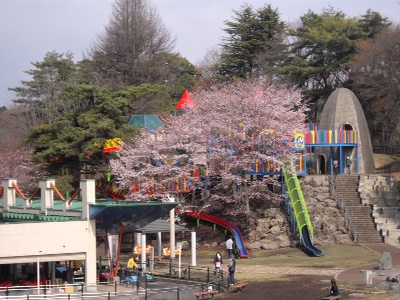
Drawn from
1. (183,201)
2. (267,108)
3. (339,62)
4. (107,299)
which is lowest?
(107,299)

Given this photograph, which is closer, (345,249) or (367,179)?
(345,249)

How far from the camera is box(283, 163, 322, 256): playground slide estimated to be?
152 feet

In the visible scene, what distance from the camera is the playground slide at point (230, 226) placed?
46.6m

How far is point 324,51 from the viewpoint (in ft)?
259

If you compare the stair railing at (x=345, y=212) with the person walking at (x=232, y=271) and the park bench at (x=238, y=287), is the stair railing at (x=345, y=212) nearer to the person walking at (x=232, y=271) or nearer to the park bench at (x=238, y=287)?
the person walking at (x=232, y=271)

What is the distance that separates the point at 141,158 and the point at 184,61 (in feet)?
142

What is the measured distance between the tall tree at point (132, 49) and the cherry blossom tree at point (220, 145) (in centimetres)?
3525

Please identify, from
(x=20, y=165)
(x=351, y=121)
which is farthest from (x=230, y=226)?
(x=20, y=165)

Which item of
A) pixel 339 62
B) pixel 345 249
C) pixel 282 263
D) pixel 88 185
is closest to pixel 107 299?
pixel 88 185

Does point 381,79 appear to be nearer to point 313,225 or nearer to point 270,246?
point 313,225

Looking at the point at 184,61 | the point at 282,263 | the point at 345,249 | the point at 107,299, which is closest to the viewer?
the point at 107,299

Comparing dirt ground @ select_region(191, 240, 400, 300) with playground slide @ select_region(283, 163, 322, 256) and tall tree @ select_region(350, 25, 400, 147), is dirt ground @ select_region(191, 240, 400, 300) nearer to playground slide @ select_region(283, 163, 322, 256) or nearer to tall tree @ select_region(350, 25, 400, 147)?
playground slide @ select_region(283, 163, 322, 256)

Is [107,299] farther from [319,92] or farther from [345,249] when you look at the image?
[319,92]

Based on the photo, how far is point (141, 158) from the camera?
5591 centimetres
